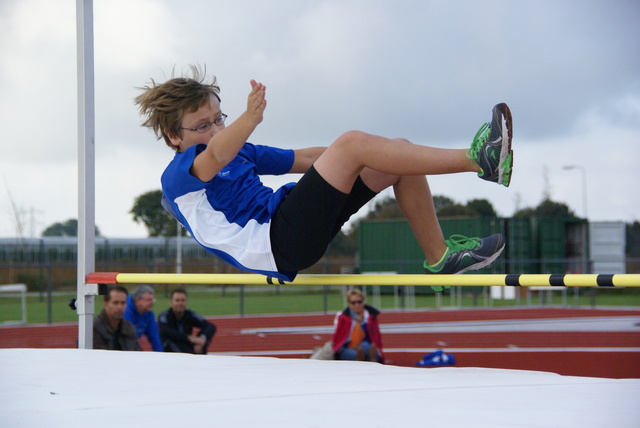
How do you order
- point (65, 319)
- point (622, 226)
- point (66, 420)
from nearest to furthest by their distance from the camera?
point (66, 420) < point (65, 319) < point (622, 226)

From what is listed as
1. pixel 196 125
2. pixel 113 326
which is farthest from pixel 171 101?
pixel 113 326

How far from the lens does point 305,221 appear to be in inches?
86.4

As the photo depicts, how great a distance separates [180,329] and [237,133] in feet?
14.5

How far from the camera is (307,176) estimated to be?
86.4 inches

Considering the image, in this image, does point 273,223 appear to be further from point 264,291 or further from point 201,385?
point 264,291

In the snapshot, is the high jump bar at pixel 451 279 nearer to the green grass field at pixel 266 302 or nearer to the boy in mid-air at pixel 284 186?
the boy in mid-air at pixel 284 186

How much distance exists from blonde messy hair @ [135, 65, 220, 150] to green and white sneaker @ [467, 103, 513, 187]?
3.05 ft

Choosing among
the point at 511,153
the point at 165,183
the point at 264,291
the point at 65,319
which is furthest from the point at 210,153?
the point at 264,291

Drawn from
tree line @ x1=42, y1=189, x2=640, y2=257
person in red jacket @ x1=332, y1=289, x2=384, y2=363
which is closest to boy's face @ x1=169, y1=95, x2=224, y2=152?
person in red jacket @ x1=332, y1=289, x2=384, y2=363

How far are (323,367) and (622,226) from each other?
771 inches

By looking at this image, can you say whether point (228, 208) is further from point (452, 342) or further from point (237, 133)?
point (452, 342)

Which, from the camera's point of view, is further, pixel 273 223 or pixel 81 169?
pixel 81 169

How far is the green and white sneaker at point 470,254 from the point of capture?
2359 millimetres

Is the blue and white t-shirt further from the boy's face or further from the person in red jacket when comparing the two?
the person in red jacket
